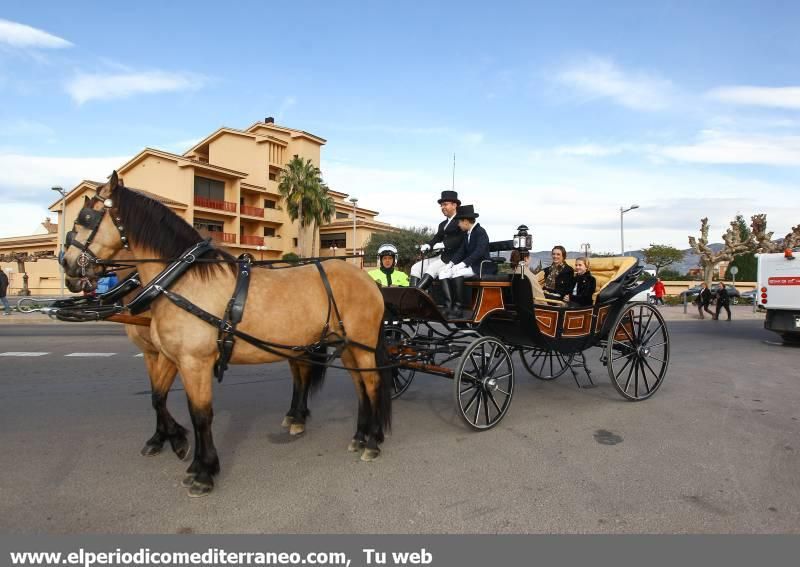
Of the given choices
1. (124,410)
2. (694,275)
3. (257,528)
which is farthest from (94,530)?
(694,275)

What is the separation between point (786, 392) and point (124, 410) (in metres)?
8.45

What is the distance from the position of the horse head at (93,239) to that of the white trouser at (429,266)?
3.28 meters

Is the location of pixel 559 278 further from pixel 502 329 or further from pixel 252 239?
pixel 252 239

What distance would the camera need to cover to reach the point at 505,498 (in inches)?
140

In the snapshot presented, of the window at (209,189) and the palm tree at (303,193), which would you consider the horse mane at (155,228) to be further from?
the window at (209,189)

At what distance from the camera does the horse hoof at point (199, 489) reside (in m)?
3.53

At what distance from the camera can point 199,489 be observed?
139 inches

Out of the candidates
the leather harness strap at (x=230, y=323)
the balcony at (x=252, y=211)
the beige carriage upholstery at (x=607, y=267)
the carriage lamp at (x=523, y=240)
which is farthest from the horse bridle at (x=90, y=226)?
the balcony at (x=252, y=211)

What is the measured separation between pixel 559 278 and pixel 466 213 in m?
2.09

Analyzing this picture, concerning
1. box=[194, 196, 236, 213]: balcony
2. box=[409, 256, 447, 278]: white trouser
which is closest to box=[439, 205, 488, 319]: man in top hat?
box=[409, 256, 447, 278]: white trouser

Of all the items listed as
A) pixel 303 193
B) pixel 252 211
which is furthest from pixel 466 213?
pixel 252 211

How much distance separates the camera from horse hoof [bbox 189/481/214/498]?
353cm

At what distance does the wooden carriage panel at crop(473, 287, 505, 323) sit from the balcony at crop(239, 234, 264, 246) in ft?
116

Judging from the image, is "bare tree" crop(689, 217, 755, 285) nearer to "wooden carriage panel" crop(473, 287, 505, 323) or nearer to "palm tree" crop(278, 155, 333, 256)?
"palm tree" crop(278, 155, 333, 256)
